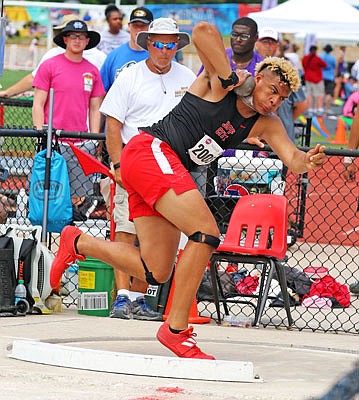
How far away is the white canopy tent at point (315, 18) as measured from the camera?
2422cm

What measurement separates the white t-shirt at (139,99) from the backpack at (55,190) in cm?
68

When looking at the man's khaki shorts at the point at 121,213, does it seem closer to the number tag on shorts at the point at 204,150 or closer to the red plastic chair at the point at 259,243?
the red plastic chair at the point at 259,243

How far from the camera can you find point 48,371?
644 centimetres

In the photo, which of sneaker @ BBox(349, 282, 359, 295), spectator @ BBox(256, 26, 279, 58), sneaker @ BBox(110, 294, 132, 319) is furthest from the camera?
spectator @ BBox(256, 26, 279, 58)

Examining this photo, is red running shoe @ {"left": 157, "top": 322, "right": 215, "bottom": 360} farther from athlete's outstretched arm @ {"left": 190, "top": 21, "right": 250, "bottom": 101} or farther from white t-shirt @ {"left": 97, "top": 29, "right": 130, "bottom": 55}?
white t-shirt @ {"left": 97, "top": 29, "right": 130, "bottom": 55}

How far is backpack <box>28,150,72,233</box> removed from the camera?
947 centimetres

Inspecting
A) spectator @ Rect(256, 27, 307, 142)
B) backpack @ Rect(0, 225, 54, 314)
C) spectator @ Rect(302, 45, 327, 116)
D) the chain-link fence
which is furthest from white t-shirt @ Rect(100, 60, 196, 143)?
spectator @ Rect(302, 45, 327, 116)

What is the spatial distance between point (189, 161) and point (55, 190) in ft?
8.79

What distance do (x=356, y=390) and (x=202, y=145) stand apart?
11.7 ft

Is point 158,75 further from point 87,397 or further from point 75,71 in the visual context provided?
point 87,397

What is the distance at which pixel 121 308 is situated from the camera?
8742 mm

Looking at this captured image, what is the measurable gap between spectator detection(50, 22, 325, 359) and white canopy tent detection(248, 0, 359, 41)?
56.8 ft

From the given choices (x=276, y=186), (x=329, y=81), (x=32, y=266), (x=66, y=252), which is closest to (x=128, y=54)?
(x=276, y=186)

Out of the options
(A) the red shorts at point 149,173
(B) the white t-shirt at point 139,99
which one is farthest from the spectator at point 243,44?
(A) the red shorts at point 149,173
